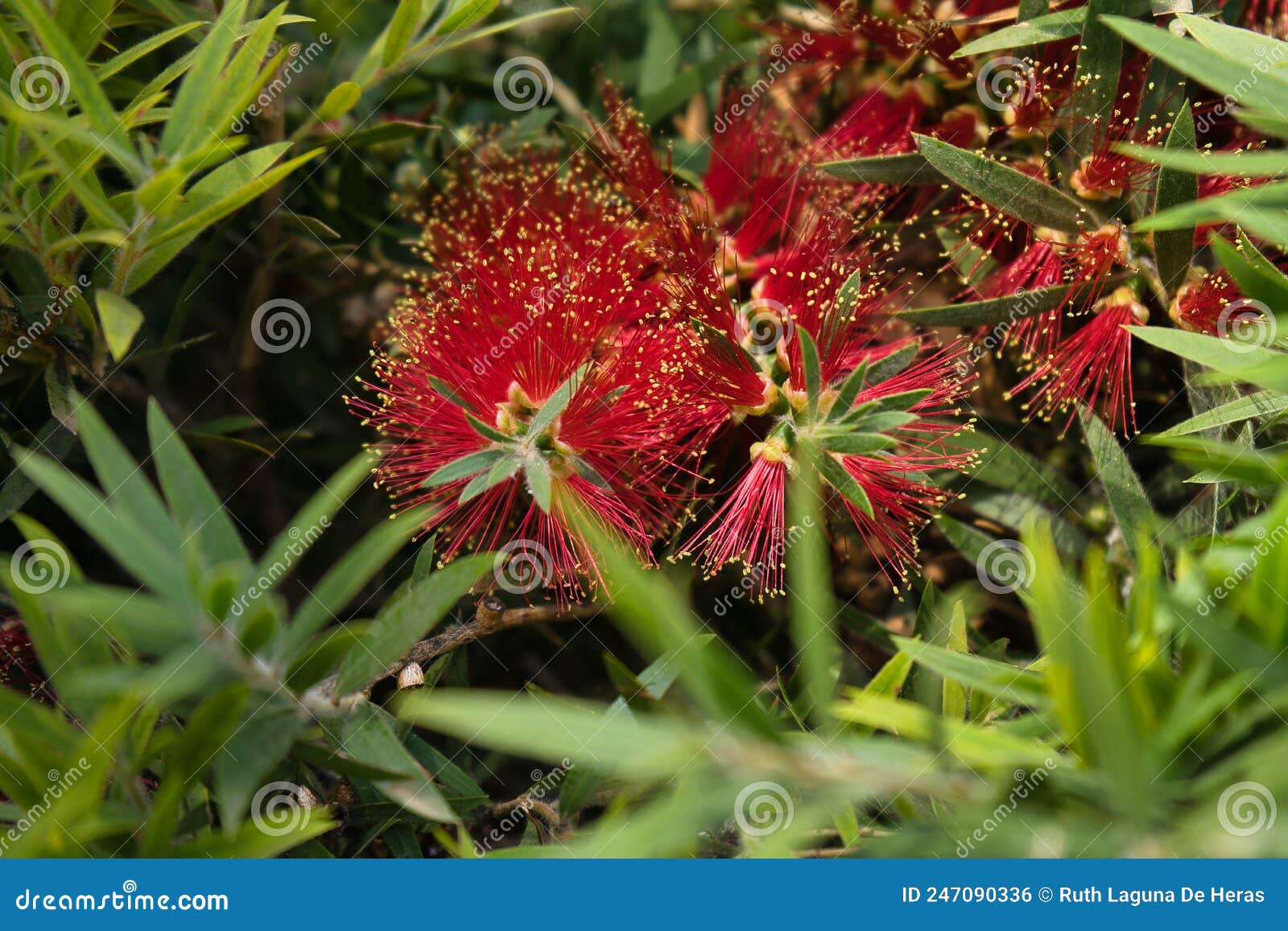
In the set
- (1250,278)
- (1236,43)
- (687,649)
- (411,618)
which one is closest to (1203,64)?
(1236,43)

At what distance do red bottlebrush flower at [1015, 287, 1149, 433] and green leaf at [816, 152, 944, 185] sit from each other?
23 cm

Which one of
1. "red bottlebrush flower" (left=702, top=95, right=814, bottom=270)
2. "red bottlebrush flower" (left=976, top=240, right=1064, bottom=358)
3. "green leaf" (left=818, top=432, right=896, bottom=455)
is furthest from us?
"red bottlebrush flower" (left=702, top=95, right=814, bottom=270)

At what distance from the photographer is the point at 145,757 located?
766 millimetres

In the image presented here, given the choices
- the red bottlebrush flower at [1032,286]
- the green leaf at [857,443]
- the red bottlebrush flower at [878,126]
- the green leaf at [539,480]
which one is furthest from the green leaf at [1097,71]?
the green leaf at [539,480]

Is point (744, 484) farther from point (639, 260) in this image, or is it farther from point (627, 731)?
point (627, 731)

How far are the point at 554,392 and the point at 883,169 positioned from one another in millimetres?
426

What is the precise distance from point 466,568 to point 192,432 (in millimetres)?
532

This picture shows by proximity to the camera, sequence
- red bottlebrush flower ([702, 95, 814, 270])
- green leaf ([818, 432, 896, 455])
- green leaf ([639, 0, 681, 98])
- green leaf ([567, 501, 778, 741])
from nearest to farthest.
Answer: green leaf ([567, 501, 778, 741]), green leaf ([818, 432, 896, 455]), red bottlebrush flower ([702, 95, 814, 270]), green leaf ([639, 0, 681, 98])

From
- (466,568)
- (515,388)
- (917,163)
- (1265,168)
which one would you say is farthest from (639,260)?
(1265,168)

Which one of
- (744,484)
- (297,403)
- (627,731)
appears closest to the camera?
(627,731)

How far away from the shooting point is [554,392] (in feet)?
3.28

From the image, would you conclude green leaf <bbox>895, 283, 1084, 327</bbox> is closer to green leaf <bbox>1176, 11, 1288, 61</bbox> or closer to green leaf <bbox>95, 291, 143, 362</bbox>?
green leaf <bbox>1176, 11, 1288, 61</bbox>

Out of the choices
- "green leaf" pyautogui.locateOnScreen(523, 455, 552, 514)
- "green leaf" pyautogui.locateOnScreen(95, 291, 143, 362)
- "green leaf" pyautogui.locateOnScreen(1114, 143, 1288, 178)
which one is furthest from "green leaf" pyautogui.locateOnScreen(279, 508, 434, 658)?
"green leaf" pyautogui.locateOnScreen(1114, 143, 1288, 178)

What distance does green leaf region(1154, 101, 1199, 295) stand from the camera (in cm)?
88
